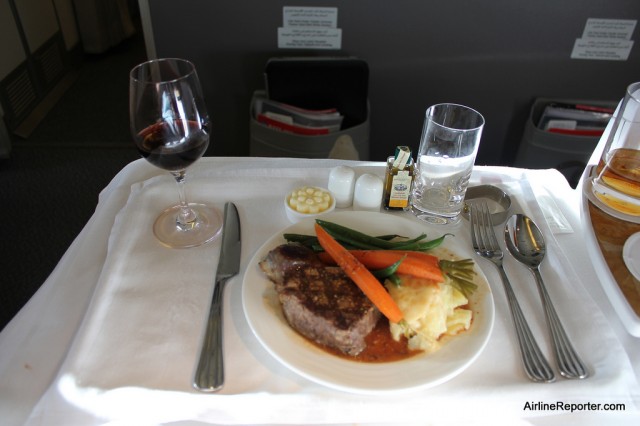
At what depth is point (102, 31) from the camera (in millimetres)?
3164

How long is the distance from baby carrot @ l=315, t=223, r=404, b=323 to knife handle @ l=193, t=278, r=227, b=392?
19 centimetres

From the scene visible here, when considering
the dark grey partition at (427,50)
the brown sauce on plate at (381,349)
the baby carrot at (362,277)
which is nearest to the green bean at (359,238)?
the baby carrot at (362,277)

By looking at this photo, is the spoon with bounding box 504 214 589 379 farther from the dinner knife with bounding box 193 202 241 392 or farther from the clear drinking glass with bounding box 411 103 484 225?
the dinner knife with bounding box 193 202 241 392

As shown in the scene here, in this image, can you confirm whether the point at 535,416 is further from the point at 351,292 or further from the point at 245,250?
the point at 245,250

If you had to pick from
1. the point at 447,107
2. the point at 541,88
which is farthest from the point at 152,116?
the point at 541,88

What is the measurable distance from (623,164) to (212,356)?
32.0 inches

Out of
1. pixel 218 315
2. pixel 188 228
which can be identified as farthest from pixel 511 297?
pixel 188 228

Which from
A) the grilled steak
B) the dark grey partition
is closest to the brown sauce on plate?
the grilled steak

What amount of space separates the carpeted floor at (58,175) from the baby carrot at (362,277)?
1.42 m

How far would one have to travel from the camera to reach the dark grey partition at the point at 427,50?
1.71 m

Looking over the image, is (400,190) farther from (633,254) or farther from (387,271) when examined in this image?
(633,254)

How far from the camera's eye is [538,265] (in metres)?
0.79

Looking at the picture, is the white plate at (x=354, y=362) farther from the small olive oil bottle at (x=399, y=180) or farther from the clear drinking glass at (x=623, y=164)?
the clear drinking glass at (x=623, y=164)

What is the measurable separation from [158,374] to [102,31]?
10.5 feet
